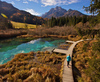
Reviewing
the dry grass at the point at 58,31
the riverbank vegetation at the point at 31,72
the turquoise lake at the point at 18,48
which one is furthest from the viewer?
the dry grass at the point at 58,31

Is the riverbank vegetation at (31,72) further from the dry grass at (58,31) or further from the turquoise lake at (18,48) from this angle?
the dry grass at (58,31)

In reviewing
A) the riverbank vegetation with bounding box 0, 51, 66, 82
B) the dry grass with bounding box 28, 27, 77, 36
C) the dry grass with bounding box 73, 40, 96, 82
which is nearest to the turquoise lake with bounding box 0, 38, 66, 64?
the riverbank vegetation with bounding box 0, 51, 66, 82

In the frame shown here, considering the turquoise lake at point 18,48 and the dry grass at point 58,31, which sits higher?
the dry grass at point 58,31

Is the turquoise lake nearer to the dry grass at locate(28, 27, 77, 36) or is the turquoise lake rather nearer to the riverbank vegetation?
the riverbank vegetation

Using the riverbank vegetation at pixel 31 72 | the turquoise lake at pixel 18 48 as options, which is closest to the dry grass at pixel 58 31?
the turquoise lake at pixel 18 48

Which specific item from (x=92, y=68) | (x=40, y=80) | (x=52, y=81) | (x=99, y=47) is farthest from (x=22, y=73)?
(x=99, y=47)

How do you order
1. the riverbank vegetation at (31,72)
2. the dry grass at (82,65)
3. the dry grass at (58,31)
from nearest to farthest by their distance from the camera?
the dry grass at (82,65)
the riverbank vegetation at (31,72)
the dry grass at (58,31)

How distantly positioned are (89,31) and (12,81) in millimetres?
9496

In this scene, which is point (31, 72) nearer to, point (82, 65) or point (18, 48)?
point (82, 65)

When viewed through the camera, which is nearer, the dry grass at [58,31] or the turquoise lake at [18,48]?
the turquoise lake at [18,48]

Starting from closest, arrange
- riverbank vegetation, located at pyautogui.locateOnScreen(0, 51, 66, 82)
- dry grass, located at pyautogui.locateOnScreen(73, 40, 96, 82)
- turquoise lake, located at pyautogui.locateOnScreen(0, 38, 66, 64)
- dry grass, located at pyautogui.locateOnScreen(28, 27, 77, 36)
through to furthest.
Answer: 1. dry grass, located at pyautogui.locateOnScreen(73, 40, 96, 82)
2. riverbank vegetation, located at pyautogui.locateOnScreen(0, 51, 66, 82)
3. turquoise lake, located at pyautogui.locateOnScreen(0, 38, 66, 64)
4. dry grass, located at pyautogui.locateOnScreen(28, 27, 77, 36)

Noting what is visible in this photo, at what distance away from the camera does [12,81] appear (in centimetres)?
691

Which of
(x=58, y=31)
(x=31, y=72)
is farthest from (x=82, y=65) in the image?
(x=58, y=31)

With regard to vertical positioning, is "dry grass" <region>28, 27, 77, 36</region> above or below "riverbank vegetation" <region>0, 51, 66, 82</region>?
above
